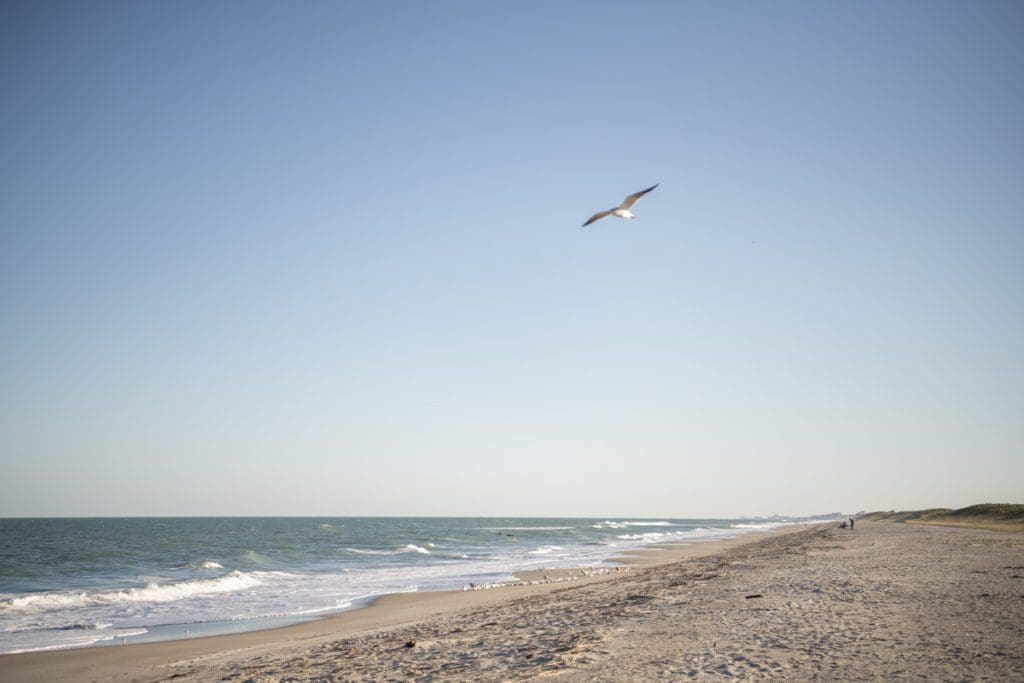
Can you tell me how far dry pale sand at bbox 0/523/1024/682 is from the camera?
7.53m

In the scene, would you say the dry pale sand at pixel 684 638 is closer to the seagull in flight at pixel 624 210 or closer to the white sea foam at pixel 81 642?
the white sea foam at pixel 81 642

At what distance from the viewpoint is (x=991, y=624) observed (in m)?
9.12

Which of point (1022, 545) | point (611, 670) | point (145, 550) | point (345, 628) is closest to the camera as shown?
point (611, 670)

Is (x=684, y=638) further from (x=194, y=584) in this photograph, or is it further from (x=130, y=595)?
(x=194, y=584)

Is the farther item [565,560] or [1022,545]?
[565,560]

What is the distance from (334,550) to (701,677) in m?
50.7

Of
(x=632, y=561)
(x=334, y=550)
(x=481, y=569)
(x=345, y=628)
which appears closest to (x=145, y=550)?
(x=334, y=550)

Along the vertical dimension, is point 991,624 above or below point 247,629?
above

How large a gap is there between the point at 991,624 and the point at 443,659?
321 inches

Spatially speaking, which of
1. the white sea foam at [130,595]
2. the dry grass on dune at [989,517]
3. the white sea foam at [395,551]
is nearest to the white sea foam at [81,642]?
A: the white sea foam at [130,595]

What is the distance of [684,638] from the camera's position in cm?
913

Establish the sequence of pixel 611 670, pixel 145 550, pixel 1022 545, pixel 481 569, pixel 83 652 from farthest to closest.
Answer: pixel 145 550 < pixel 481 569 < pixel 1022 545 < pixel 83 652 < pixel 611 670

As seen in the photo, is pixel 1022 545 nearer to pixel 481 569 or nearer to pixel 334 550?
pixel 481 569

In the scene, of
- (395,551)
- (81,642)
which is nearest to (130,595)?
(81,642)
